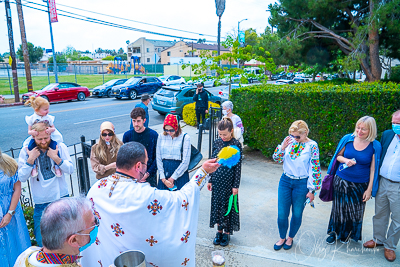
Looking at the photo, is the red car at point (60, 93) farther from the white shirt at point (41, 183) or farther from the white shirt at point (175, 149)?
the white shirt at point (41, 183)

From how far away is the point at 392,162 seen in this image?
12.3 feet

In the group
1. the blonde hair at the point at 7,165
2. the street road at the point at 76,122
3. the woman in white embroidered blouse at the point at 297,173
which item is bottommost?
the street road at the point at 76,122

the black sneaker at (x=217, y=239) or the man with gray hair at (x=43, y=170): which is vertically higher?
the man with gray hair at (x=43, y=170)

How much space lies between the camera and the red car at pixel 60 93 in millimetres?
19941

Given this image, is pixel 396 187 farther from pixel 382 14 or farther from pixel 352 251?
pixel 382 14

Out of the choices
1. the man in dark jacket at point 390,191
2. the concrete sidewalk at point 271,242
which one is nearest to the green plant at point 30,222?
the concrete sidewalk at point 271,242

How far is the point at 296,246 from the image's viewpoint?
418 cm

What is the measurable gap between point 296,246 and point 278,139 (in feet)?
12.0

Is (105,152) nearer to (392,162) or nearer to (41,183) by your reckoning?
(41,183)

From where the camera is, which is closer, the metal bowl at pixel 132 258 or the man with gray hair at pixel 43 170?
the metal bowl at pixel 132 258

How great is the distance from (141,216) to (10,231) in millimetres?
1819

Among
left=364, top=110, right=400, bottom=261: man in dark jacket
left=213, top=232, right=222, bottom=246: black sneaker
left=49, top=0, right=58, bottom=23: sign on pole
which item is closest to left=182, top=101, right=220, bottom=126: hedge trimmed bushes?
left=213, top=232, right=222, bottom=246: black sneaker

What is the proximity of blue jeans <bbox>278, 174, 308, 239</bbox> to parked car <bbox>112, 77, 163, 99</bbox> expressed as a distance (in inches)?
777

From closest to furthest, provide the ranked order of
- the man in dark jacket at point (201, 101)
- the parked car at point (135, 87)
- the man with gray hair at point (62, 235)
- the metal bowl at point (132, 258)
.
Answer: the man with gray hair at point (62, 235) < the metal bowl at point (132, 258) < the man in dark jacket at point (201, 101) < the parked car at point (135, 87)
